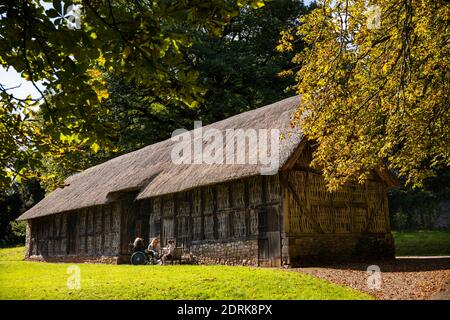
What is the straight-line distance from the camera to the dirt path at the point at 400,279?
9006 millimetres

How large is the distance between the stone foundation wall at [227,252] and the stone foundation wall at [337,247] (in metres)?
1.53

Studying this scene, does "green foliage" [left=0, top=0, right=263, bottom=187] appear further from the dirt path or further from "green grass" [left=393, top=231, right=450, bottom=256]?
"green grass" [left=393, top=231, right=450, bottom=256]

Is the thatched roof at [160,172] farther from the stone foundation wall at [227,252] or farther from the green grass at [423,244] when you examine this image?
the green grass at [423,244]

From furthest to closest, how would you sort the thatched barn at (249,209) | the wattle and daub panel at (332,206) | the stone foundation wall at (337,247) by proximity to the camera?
the wattle and daub panel at (332,206) → the thatched barn at (249,209) → the stone foundation wall at (337,247)

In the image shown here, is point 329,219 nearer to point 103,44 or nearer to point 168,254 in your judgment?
point 168,254

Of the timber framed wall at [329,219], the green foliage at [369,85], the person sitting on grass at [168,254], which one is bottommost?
the person sitting on grass at [168,254]

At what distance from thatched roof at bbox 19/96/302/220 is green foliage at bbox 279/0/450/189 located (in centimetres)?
150

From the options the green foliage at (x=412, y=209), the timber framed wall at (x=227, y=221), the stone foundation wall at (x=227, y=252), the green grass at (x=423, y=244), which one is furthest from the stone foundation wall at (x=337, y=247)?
the green foliage at (x=412, y=209)

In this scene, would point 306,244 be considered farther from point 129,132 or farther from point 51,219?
point 129,132

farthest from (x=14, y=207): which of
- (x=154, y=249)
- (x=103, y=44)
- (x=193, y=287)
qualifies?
(x=103, y=44)

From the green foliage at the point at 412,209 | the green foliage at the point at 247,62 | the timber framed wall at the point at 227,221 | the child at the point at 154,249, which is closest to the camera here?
the timber framed wall at the point at 227,221

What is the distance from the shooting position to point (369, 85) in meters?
11.3

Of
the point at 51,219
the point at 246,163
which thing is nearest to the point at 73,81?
the point at 246,163

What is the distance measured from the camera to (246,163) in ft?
50.2
